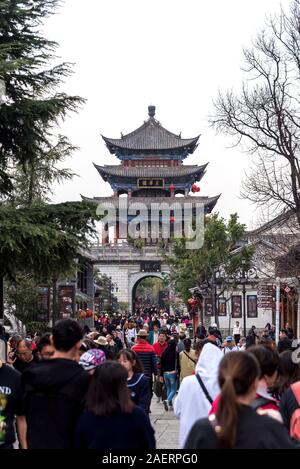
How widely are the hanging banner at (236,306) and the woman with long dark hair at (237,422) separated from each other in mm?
29011

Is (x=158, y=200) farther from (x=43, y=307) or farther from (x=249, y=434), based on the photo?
(x=249, y=434)

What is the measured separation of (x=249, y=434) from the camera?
376 cm

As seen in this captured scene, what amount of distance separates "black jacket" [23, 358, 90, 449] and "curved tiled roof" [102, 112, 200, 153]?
72.7m

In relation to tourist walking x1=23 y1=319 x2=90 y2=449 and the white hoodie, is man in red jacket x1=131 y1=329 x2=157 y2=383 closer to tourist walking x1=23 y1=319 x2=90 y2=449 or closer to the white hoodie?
the white hoodie

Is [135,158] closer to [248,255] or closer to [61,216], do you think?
[248,255]

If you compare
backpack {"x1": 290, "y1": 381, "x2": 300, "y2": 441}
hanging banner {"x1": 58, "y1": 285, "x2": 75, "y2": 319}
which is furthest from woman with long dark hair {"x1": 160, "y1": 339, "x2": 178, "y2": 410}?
backpack {"x1": 290, "y1": 381, "x2": 300, "y2": 441}

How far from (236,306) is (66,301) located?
1066cm

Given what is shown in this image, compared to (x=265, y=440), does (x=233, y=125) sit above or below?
above

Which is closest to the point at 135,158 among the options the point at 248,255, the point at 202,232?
the point at 202,232

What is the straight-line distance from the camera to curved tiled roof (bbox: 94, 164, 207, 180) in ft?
253

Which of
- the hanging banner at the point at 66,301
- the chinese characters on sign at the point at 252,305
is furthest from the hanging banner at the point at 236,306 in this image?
the hanging banner at the point at 66,301

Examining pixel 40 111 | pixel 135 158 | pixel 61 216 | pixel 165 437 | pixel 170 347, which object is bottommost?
pixel 165 437
